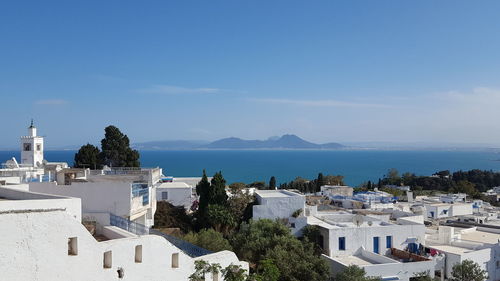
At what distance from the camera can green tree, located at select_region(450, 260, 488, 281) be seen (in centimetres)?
1889

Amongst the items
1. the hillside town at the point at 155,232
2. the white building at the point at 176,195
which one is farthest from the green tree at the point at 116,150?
the white building at the point at 176,195

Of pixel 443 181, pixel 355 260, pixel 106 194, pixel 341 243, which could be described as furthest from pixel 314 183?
pixel 106 194

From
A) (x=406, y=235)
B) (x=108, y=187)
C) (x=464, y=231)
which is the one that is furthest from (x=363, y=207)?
(x=108, y=187)

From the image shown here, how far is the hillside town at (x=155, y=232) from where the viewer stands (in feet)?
29.3

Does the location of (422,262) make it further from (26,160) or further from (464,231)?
(26,160)

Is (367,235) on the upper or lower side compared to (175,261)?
lower

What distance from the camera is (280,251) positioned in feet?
61.9

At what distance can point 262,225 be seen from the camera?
70.7ft

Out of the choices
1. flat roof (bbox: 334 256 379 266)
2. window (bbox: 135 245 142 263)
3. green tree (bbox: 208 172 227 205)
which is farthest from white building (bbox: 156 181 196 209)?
window (bbox: 135 245 142 263)

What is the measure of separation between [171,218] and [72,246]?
52.5 ft

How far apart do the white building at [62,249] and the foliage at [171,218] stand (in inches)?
510

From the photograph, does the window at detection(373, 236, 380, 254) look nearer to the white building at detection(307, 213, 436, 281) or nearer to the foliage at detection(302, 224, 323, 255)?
the white building at detection(307, 213, 436, 281)

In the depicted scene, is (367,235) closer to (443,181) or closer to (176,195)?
(176,195)

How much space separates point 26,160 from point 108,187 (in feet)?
70.6
